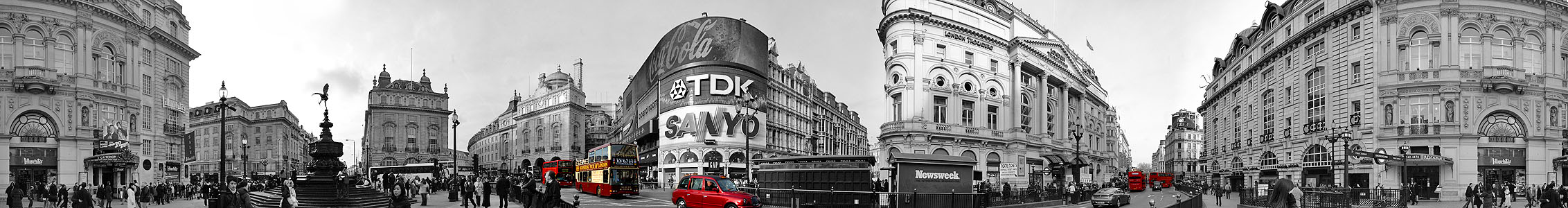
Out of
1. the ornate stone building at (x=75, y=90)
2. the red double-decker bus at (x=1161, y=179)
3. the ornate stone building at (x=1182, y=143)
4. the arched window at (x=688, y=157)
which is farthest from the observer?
the ornate stone building at (x=1182, y=143)

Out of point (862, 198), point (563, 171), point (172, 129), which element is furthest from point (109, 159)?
point (862, 198)

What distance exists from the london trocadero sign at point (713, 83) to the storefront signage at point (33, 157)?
3588cm

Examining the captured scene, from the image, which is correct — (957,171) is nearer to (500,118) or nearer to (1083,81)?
(1083,81)

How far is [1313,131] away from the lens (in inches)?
1941

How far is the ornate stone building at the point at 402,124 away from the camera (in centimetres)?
11188

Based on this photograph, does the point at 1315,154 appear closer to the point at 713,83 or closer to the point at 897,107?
the point at 897,107

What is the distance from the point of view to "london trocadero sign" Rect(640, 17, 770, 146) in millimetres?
69375

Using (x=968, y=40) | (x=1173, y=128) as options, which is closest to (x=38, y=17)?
(x=968, y=40)

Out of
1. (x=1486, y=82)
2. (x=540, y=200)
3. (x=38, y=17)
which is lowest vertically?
(x=540, y=200)

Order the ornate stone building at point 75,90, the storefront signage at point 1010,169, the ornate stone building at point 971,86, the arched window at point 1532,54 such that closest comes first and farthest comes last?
the ornate stone building at point 75,90 < the arched window at point 1532,54 < the storefront signage at point 1010,169 < the ornate stone building at point 971,86

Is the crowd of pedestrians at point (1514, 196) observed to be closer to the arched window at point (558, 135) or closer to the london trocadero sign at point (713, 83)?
the london trocadero sign at point (713, 83)

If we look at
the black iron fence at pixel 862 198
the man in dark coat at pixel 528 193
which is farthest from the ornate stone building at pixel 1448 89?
the man in dark coat at pixel 528 193

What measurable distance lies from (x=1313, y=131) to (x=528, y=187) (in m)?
40.1

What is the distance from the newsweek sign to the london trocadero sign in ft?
0.16
